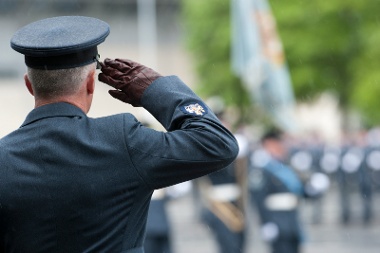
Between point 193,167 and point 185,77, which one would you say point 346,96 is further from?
point 193,167

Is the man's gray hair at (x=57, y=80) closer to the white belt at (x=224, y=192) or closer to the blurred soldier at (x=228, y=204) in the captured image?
the blurred soldier at (x=228, y=204)

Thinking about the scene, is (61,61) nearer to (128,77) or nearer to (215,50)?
(128,77)

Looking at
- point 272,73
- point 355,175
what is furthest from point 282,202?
point 355,175

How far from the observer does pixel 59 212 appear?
2.51 meters

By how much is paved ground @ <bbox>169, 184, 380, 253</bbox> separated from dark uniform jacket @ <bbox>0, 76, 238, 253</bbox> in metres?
10.8

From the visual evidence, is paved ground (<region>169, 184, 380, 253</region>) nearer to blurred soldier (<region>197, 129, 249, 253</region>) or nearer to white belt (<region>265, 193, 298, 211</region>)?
blurred soldier (<region>197, 129, 249, 253</region>)

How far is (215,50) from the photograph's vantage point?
33.8 meters

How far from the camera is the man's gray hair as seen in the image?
258 cm

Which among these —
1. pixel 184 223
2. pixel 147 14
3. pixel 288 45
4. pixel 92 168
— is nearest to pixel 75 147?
pixel 92 168

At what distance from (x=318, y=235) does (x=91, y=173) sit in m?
13.9

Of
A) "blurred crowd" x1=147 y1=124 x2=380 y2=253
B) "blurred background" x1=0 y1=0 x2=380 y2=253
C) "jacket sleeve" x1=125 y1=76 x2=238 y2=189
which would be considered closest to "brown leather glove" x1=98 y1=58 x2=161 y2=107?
"jacket sleeve" x1=125 y1=76 x2=238 y2=189

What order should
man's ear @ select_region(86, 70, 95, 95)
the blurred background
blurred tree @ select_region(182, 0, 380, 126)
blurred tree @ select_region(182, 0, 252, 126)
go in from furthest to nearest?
blurred tree @ select_region(182, 0, 252, 126) → blurred tree @ select_region(182, 0, 380, 126) → the blurred background → man's ear @ select_region(86, 70, 95, 95)

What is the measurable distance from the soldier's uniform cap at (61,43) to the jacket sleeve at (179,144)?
222mm

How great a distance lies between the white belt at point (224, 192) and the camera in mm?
10602
